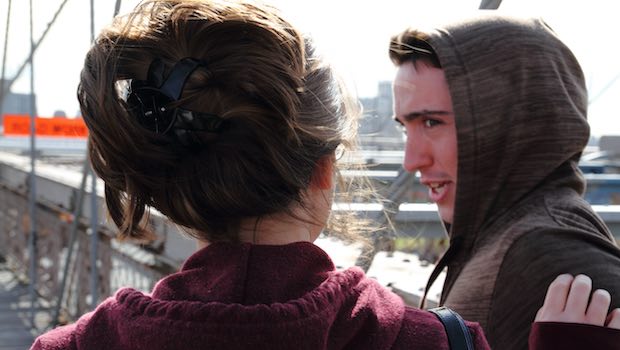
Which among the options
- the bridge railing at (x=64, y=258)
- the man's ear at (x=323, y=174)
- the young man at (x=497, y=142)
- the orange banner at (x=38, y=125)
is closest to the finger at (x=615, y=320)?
the young man at (x=497, y=142)

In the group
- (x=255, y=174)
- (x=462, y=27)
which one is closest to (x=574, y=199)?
(x=462, y=27)

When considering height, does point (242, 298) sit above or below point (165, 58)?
below

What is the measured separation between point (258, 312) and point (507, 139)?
845 millimetres

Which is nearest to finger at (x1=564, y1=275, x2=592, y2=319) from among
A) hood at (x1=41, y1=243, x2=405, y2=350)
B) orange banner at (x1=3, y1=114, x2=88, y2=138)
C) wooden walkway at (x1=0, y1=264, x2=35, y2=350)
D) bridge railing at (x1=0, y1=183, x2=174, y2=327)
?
hood at (x1=41, y1=243, x2=405, y2=350)

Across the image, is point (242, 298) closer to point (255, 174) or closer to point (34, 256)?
point (255, 174)

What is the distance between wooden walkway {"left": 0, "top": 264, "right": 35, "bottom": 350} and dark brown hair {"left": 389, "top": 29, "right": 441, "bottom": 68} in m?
5.27

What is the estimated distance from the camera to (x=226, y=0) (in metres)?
1.05

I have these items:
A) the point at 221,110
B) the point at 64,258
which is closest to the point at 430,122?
the point at 221,110

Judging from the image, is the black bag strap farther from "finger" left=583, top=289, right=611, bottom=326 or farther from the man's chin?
the man's chin

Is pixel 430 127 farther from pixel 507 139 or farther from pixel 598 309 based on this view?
pixel 598 309

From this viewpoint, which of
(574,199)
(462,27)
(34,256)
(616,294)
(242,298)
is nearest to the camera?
(242,298)

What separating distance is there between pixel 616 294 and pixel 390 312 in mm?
501

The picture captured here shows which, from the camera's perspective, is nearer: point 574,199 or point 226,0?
point 226,0

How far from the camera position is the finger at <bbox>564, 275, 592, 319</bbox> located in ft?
4.00
